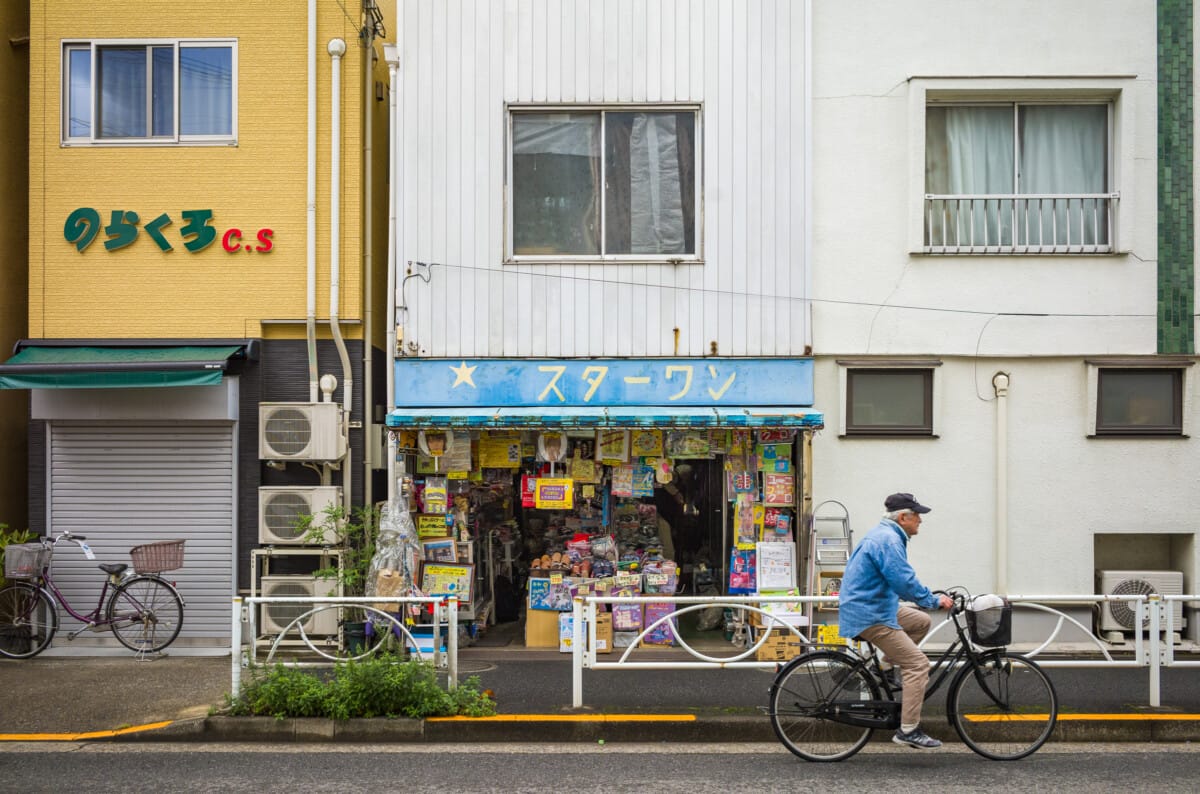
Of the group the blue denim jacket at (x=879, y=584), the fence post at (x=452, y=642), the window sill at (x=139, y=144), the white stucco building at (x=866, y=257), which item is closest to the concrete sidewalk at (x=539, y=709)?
the fence post at (x=452, y=642)

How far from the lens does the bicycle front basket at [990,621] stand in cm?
703

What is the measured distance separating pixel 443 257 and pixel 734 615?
197 inches

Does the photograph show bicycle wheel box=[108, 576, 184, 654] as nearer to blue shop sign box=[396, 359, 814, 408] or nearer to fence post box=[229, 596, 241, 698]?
fence post box=[229, 596, 241, 698]

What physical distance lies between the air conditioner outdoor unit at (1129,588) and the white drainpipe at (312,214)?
8710 millimetres

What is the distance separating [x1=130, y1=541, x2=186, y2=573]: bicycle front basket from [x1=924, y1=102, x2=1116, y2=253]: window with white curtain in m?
8.68

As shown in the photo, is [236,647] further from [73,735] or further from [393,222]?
[393,222]

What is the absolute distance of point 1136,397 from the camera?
10.8 m

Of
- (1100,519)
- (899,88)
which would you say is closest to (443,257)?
(899,88)

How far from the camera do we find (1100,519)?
1066cm

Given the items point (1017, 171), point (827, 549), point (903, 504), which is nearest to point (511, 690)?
point (827, 549)

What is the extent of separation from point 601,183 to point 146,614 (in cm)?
663

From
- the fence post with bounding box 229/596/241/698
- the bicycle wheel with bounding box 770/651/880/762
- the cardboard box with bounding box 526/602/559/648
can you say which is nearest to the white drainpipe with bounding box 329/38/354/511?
the cardboard box with bounding box 526/602/559/648

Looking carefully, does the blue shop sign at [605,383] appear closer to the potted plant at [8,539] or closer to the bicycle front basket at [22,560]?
the bicycle front basket at [22,560]

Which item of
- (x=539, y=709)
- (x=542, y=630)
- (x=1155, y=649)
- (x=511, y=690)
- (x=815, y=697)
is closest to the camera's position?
(x=815, y=697)
